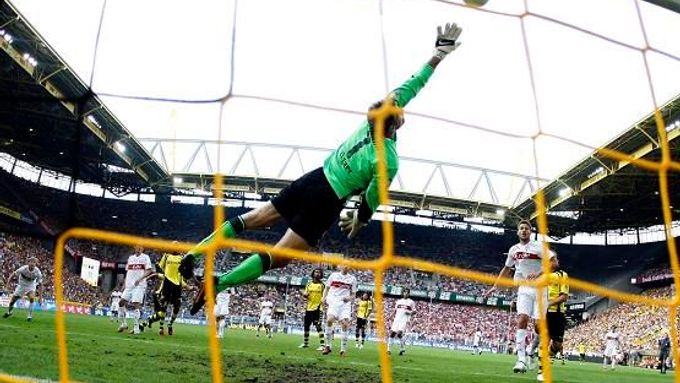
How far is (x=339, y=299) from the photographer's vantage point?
1155 centimetres

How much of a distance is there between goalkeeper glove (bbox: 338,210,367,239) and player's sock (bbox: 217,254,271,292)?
51cm

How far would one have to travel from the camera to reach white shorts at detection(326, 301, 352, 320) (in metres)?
11.3

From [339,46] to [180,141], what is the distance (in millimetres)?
1749

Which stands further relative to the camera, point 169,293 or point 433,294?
point 433,294

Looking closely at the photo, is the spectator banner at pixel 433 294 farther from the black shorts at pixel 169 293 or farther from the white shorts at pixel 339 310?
the black shorts at pixel 169 293

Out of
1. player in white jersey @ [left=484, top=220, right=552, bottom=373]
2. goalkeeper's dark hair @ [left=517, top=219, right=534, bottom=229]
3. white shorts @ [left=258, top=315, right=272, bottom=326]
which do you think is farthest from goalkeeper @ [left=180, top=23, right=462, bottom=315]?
white shorts @ [left=258, top=315, right=272, bottom=326]

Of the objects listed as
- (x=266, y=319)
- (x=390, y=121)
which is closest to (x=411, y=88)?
(x=390, y=121)

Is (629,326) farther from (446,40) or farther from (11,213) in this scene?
(11,213)

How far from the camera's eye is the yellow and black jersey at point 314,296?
488 inches

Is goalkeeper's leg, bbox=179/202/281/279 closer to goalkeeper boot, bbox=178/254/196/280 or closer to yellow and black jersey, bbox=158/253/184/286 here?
goalkeeper boot, bbox=178/254/196/280

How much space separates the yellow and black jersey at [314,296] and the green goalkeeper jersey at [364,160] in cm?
859

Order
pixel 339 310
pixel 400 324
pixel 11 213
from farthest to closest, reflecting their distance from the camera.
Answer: pixel 400 324 < pixel 339 310 < pixel 11 213

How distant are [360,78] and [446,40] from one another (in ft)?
2.37

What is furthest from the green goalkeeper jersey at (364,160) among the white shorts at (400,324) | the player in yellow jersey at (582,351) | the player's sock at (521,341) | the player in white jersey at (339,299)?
the player in yellow jersey at (582,351)
